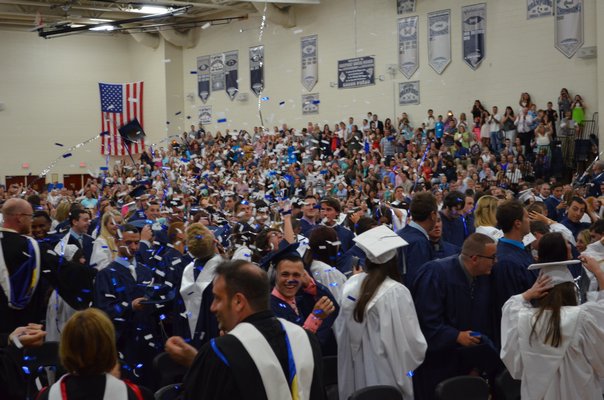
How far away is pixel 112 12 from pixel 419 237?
84.2ft

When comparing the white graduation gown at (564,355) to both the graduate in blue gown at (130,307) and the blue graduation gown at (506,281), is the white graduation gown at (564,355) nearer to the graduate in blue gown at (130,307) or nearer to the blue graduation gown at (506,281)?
the blue graduation gown at (506,281)

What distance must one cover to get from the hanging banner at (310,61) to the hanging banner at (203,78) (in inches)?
196

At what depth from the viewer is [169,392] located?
4754 mm

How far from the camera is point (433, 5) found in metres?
22.5

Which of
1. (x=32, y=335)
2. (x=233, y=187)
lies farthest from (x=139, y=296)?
(x=233, y=187)

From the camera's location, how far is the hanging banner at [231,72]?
93.9ft

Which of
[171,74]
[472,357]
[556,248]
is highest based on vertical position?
[171,74]

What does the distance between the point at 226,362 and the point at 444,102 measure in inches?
786

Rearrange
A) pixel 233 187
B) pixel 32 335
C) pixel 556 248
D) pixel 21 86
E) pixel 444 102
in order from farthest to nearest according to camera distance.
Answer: pixel 21 86 → pixel 444 102 → pixel 233 187 → pixel 556 248 → pixel 32 335

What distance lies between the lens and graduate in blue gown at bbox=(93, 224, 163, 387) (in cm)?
648

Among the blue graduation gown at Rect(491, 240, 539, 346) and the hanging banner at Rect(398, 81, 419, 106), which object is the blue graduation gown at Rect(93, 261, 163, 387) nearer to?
the blue graduation gown at Rect(491, 240, 539, 346)

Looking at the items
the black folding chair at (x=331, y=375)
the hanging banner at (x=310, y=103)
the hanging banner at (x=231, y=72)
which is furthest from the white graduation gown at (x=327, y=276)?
the hanging banner at (x=231, y=72)

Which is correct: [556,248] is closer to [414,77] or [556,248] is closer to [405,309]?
[405,309]

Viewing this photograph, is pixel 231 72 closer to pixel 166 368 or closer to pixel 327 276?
pixel 327 276
